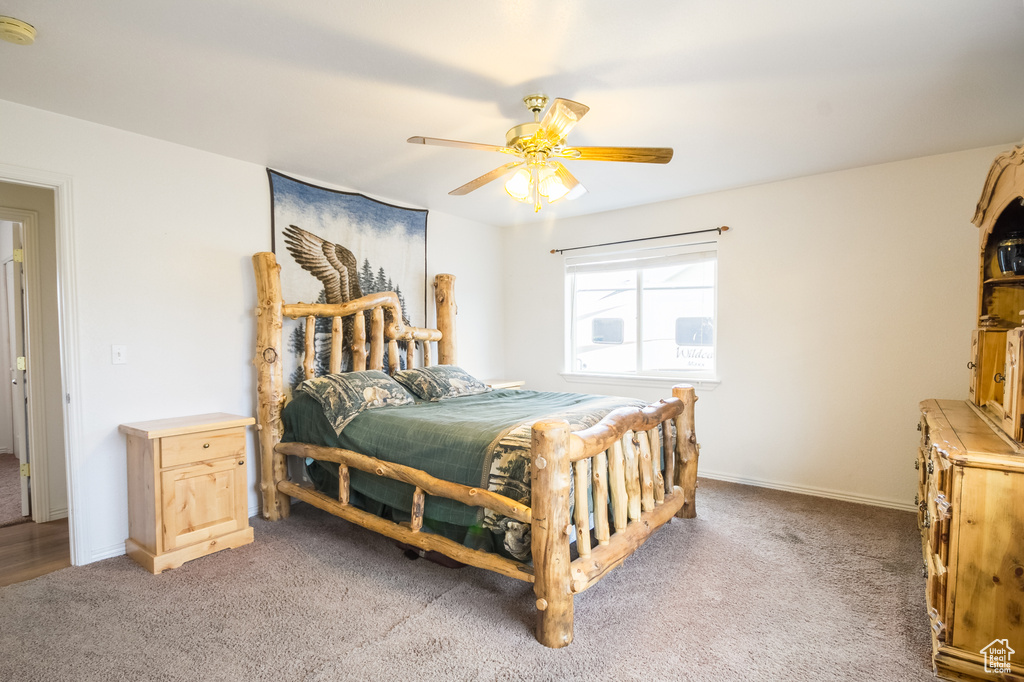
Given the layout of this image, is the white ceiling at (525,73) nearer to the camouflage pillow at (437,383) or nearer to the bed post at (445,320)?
the bed post at (445,320)

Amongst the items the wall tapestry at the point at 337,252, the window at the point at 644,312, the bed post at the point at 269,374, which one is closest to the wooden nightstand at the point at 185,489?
the bed post at the point at 269,374

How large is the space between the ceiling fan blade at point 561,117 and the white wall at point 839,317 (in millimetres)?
2347

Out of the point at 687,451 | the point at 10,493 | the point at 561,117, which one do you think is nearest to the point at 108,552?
the point at 10,493

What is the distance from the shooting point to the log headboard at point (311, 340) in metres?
3.24

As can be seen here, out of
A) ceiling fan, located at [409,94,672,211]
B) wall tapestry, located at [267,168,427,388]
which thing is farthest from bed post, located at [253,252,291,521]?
ceiling fan, located at [409,94,672,211]

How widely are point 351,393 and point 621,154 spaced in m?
2.07

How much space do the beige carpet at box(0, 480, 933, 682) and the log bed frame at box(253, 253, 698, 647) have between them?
21 cm

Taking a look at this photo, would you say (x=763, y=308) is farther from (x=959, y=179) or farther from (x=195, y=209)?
(x=195, y=209)

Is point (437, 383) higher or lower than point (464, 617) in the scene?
higher

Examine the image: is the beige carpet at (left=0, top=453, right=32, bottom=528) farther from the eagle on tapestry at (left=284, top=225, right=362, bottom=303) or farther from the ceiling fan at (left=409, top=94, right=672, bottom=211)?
the ceiling fan at (left=409, top=94, right=672, bottom=211)

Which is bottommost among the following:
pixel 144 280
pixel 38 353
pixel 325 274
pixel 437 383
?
pixel 437 383

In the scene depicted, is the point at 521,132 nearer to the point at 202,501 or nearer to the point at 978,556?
the point at 978,556

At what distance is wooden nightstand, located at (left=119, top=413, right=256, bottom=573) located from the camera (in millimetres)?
2561

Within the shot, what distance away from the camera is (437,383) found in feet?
12.0
